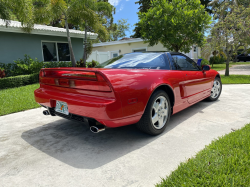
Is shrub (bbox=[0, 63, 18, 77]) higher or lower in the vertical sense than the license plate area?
higher

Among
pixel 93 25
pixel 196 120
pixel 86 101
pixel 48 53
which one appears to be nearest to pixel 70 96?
pixel 86 101

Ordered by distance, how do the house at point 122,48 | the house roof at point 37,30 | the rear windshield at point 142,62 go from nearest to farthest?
1. the rear windshield at point 142,62
2. the house roof at point 37,30
3. the house at point 122,48

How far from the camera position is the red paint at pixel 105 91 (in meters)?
2.27

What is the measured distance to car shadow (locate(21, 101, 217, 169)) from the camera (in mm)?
2380

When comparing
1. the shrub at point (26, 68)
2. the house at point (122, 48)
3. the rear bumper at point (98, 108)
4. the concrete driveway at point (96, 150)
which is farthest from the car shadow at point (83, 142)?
the house at point (122, 48)

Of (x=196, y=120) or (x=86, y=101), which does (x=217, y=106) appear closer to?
(x=196, y=120)

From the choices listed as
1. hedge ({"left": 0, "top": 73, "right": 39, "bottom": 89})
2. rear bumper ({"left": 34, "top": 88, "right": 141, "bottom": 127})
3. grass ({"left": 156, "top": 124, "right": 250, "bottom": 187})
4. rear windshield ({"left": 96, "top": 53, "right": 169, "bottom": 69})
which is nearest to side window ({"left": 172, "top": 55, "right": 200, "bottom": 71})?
rear windshield ({"left": 96, "top": 53, "right": 169, "bottom": 69})

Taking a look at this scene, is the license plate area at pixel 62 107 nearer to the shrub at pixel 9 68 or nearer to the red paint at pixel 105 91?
the red paint at pixel 105 91

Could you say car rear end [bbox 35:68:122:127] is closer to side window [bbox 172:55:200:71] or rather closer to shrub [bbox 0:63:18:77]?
side window [bbox 172:55:200:71]

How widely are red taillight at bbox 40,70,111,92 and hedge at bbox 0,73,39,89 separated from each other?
6.47 metres

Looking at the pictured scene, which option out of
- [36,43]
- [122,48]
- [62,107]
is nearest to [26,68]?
[36,43]

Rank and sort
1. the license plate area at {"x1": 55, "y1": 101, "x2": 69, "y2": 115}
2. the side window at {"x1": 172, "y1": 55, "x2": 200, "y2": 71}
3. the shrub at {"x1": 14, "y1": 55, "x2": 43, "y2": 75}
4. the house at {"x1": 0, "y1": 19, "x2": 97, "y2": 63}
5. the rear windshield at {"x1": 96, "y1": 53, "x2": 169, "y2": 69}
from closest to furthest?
the license plate area at {"x1": 55, "y1": 101, "x2": 69, "y2": 115} < the rear windshield at {"x1": 96, "y1": 53, "x2": 169, "y2": 69} < the side window at {"x1": 172, "y1": 55, "x2": 200, "y2": 71} < the shrub at {"x1": 14, "y1": 55, "x2": 43, "y2": 75} < the house at {"x1": 0, "y1": 19, "x2": 97, "y2": 63}

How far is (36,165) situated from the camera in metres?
2.25

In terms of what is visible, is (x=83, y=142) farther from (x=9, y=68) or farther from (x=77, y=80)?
(x=9, y=68)
